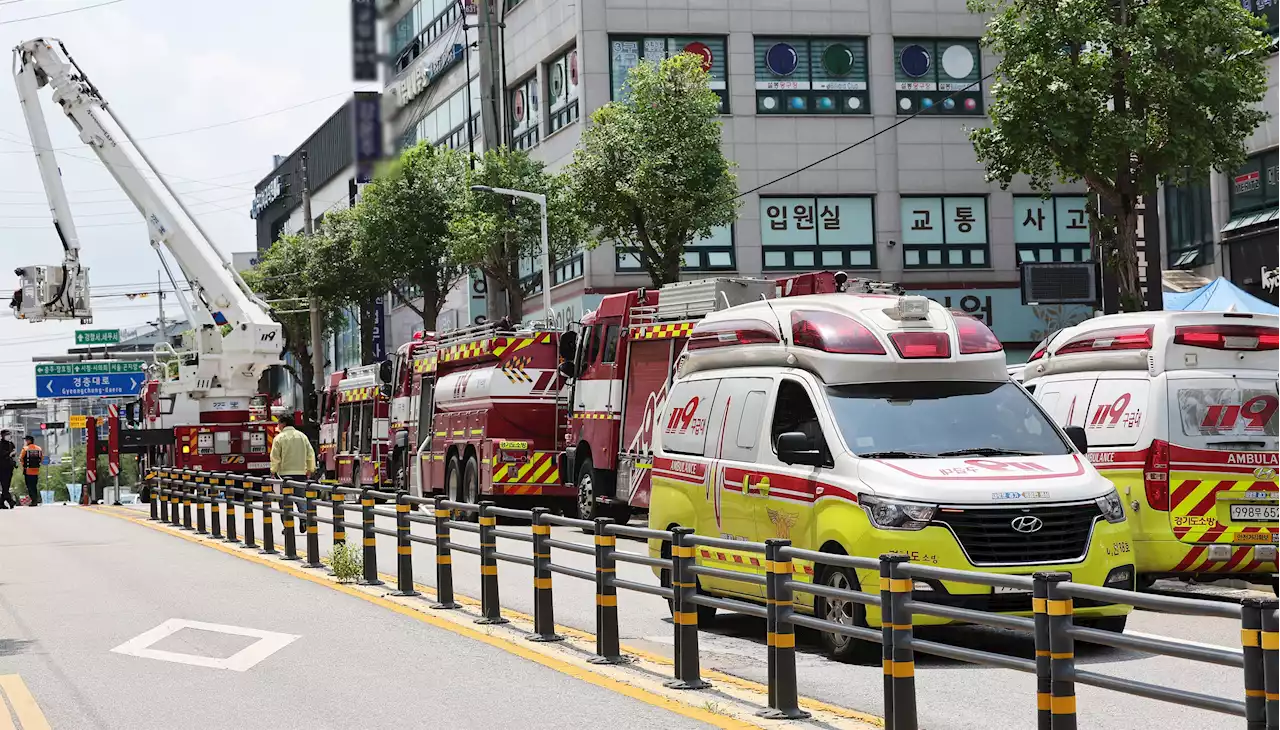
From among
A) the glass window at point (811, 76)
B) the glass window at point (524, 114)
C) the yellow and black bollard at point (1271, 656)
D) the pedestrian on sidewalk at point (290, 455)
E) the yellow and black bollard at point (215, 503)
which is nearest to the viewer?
the yellow and black bollard at point (1271, 656)

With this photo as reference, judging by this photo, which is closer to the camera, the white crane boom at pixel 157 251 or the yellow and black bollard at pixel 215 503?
the yellow and black bollard at pixel 215 503

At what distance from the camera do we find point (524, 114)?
54.1 meters

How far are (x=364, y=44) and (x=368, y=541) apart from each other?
34.5 ft

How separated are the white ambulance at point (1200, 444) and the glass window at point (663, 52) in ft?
114

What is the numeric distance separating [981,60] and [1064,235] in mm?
5931

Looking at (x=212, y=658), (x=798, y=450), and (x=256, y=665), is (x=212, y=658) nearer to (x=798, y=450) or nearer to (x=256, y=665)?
(x=256, y=665)

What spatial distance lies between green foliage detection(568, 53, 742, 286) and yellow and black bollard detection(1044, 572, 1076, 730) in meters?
27.8

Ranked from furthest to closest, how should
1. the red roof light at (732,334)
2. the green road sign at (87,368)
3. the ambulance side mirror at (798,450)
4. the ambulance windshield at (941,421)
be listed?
the green road sign at (87,368) < the red roof light at (732,334) < the ambulance windshield at (941,421) < the ambulance side mirror at (798,450)

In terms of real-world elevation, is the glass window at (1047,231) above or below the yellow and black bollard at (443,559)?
above

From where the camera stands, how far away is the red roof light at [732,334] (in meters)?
13.6

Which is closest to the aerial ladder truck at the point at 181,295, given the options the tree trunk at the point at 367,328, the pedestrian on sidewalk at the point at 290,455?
the pedestrian on sidewalk at the point at 290,455

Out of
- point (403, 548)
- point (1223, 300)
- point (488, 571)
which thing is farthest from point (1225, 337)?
point (1223, 300)

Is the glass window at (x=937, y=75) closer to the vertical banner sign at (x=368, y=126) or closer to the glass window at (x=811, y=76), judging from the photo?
the glass window at (x=811, y=76)

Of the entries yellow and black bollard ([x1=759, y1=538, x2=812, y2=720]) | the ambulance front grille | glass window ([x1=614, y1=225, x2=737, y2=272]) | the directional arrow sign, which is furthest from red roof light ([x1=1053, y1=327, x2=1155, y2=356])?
the directional arrow sign
